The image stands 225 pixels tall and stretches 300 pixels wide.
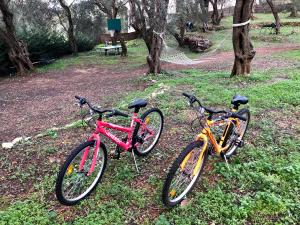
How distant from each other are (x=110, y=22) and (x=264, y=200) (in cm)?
1336

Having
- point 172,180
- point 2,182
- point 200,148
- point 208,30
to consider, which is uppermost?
point 208,30

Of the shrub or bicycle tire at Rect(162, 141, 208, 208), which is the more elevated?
the shrub

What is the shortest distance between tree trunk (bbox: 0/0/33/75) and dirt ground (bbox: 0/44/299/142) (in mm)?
583

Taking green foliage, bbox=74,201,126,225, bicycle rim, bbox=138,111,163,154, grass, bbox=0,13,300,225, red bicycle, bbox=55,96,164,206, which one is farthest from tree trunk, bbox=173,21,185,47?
green foliage, bbox=74,201,126,225

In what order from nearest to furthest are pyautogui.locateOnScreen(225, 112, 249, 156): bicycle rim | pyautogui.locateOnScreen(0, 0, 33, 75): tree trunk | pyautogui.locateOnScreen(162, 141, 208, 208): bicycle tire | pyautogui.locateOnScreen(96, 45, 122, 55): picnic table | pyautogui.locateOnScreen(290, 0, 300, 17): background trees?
pyautogui.locateOnScreen(162, 141, 208, 208): bicycle tire → pyautogui.locateOnScreen(225, 112, 249, 156): bicycle rim → pyautogui.locateOnScreen(0, 0, 33, 75): tree trunk → pyautogui.locateOnScreen(96, 45, 122, 55): picnic table → pyautogui.locateOnScreen(290, 0, 300, 17): background trees

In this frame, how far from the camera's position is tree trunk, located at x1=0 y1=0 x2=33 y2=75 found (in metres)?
9.74

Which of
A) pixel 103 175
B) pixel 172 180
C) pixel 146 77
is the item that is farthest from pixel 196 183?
pixel 146 77

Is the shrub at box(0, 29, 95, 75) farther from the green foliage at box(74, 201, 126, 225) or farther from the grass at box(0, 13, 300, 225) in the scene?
the green foliage at box(74, 201, 126, 225)

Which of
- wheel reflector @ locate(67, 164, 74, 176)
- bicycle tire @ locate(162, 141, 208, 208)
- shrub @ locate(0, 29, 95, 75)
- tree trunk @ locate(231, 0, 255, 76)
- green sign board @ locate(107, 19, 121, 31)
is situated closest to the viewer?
bicycle tire @ locate(162, 141, 208, 208)

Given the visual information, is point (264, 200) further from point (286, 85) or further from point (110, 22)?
point (110, 22)

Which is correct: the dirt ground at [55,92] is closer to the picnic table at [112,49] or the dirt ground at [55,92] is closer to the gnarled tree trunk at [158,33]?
the gnarled tree trunk at [158,33]

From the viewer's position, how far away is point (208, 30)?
1989 centimetres

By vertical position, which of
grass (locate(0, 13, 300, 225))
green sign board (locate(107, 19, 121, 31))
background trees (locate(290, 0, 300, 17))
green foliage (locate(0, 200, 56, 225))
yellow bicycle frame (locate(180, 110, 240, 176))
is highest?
background trees (locate(290, 0, 300, 17))

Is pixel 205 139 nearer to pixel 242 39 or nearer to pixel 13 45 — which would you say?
pixel 242 39
